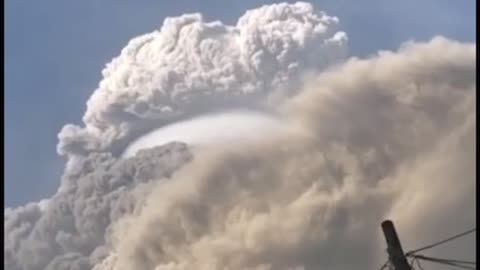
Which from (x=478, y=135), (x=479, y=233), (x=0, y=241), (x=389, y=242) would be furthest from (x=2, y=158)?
(x=389, y=242)

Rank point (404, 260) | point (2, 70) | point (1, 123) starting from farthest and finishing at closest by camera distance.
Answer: point (404, 260) → point (2, 70) → point (1, 123)

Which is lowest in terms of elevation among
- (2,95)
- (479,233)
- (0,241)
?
(479,233)

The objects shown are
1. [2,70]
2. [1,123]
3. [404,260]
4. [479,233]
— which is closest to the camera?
[1,123]

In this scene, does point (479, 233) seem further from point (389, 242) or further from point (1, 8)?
point (1, 8)

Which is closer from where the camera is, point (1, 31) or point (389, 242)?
point (1, 31)

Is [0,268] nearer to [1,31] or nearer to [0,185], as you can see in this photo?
[0,185]

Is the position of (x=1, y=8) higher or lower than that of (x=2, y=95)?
higher

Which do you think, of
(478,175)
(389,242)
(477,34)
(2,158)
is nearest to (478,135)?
(478,175)

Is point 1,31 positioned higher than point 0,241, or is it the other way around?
point 1,31

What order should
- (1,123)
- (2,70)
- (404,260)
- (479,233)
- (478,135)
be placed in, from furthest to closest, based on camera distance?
1. (404,260)
2. (478,135)
3. (479,233)
4. (2,70)
5. (1,123)
